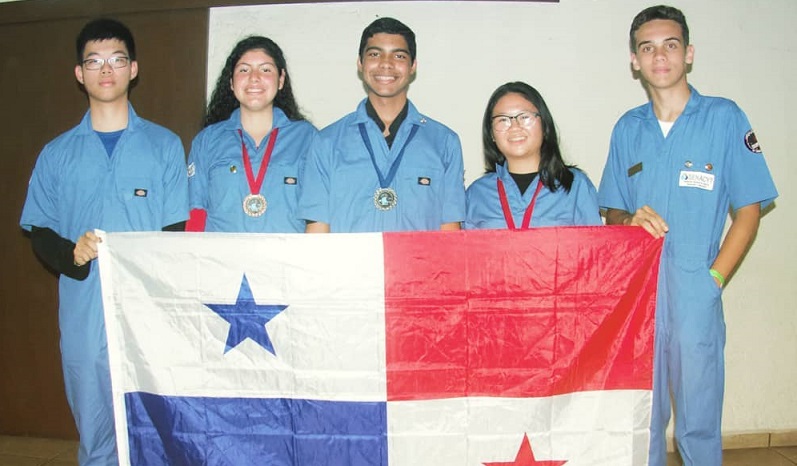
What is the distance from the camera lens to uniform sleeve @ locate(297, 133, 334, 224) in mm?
2346

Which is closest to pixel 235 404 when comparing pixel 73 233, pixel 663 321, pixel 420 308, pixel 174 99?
pixel 420 308

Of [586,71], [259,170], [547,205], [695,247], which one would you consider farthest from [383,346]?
[586,71]

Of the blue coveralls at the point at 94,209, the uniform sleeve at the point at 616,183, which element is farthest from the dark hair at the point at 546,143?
the blue coveralls at the point at 94,209

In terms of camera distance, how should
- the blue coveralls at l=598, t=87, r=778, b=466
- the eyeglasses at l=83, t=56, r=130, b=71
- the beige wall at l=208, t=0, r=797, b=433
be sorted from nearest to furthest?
the blue coveralls at l=598, t=87, r=778, b=466 < the eyeglasses at l=83, t=56, r=130, b=71 < the beige wall at l=208, t=0, r=797, b=433

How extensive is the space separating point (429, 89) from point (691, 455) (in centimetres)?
212

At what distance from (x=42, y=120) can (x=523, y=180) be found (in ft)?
9.10

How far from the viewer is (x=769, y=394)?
3.23 metres

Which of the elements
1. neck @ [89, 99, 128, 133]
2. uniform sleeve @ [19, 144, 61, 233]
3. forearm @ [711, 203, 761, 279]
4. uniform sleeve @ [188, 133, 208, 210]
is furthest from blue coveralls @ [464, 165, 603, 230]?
uniform sleeve @ [19, 144, 61, 233]

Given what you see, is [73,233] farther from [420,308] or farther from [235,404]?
[420,308]

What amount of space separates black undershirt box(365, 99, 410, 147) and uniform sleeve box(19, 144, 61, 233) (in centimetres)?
131

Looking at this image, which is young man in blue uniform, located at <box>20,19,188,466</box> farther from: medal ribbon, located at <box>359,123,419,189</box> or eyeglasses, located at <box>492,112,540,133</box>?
eyeglasses, located at <box>492,112,540,133</box>

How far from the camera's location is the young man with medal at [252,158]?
244 centimetres

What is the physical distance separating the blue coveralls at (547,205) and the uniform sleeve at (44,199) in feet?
5.79

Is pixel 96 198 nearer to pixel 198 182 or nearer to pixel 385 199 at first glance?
pixel 198 182
